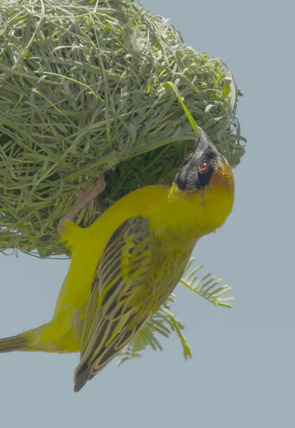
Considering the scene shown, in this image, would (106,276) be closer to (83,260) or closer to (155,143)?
(83,260)

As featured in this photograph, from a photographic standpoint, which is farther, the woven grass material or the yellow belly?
the yellow belly

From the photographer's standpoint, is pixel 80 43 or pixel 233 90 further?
pixel 233 90

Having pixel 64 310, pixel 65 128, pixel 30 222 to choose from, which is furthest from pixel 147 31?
pixel 64 310

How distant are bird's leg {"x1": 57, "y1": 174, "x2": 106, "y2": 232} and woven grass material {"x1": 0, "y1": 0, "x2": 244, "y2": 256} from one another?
0.03 meters

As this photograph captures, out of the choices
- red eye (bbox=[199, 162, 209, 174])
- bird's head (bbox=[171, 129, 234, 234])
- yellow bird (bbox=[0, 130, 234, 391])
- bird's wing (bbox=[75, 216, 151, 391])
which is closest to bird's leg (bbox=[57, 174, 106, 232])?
yellow bird (bbox=[0, 130, 234, 391])

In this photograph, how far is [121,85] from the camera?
3.88 m

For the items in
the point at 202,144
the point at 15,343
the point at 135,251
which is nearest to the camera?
the point at 202,144

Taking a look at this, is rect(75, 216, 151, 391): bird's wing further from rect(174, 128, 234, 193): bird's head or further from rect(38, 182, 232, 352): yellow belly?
rect(174, 128, 234, 193): bird's head

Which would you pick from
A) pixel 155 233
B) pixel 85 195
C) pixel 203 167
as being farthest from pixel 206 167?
pixel 85 195

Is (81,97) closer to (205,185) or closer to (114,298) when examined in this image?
(205,185)

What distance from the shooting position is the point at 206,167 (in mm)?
3998

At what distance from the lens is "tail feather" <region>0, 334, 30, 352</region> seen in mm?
4359

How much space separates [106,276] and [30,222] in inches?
14.7

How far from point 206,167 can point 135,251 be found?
16.3 inches
